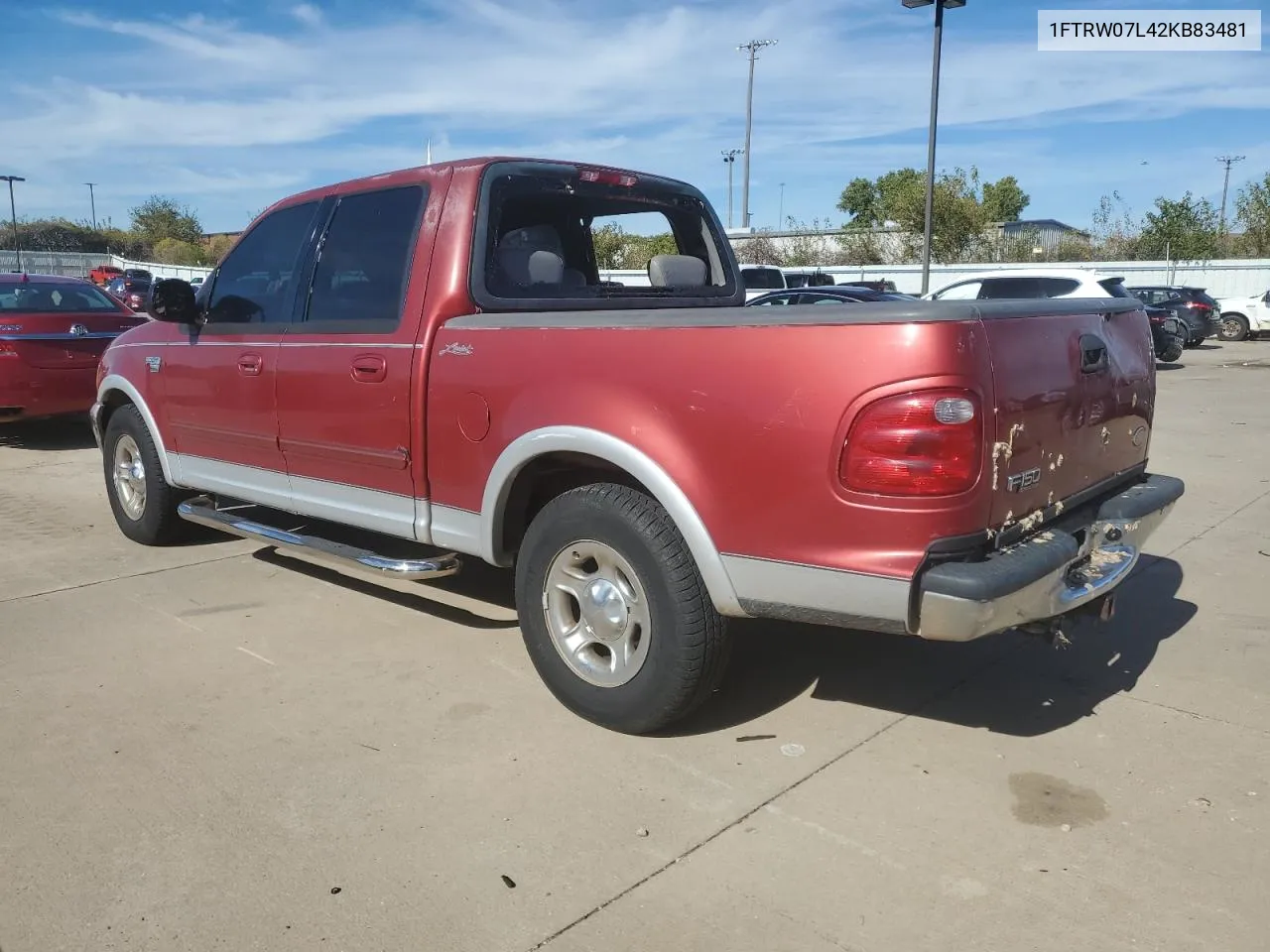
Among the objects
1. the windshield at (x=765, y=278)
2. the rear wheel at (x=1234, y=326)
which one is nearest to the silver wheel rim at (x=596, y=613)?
the windshield at (x=765, y=278)

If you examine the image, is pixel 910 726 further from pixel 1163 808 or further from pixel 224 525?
pixel 224 525

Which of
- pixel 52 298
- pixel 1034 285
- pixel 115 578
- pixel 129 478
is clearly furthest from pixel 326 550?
pixel 1034 285

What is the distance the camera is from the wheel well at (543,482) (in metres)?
3.59

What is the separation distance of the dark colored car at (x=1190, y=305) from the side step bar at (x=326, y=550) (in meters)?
22.0

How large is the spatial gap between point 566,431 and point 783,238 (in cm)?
4356

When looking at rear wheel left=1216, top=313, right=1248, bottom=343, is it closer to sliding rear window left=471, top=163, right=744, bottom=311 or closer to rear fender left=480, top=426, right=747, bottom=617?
sliding rear window left=471, top=163, right=744, bottom=311

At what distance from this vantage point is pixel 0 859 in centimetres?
285

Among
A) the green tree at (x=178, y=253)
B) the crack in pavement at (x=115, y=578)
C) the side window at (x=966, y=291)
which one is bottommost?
the crack in pavement at (x=115, y=578)

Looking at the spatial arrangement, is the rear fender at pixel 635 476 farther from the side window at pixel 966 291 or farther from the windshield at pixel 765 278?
the windshield at pixel 765 278

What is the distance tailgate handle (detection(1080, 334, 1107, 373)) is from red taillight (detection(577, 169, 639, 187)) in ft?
7.19

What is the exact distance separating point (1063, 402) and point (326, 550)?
117 inches

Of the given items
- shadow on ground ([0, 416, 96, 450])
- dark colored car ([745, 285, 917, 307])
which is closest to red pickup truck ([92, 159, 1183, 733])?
shadow on ground ([0, 416, 96, 450])

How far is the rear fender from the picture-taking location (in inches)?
124

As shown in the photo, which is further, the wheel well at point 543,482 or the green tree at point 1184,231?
the green tree at point 1184,231
